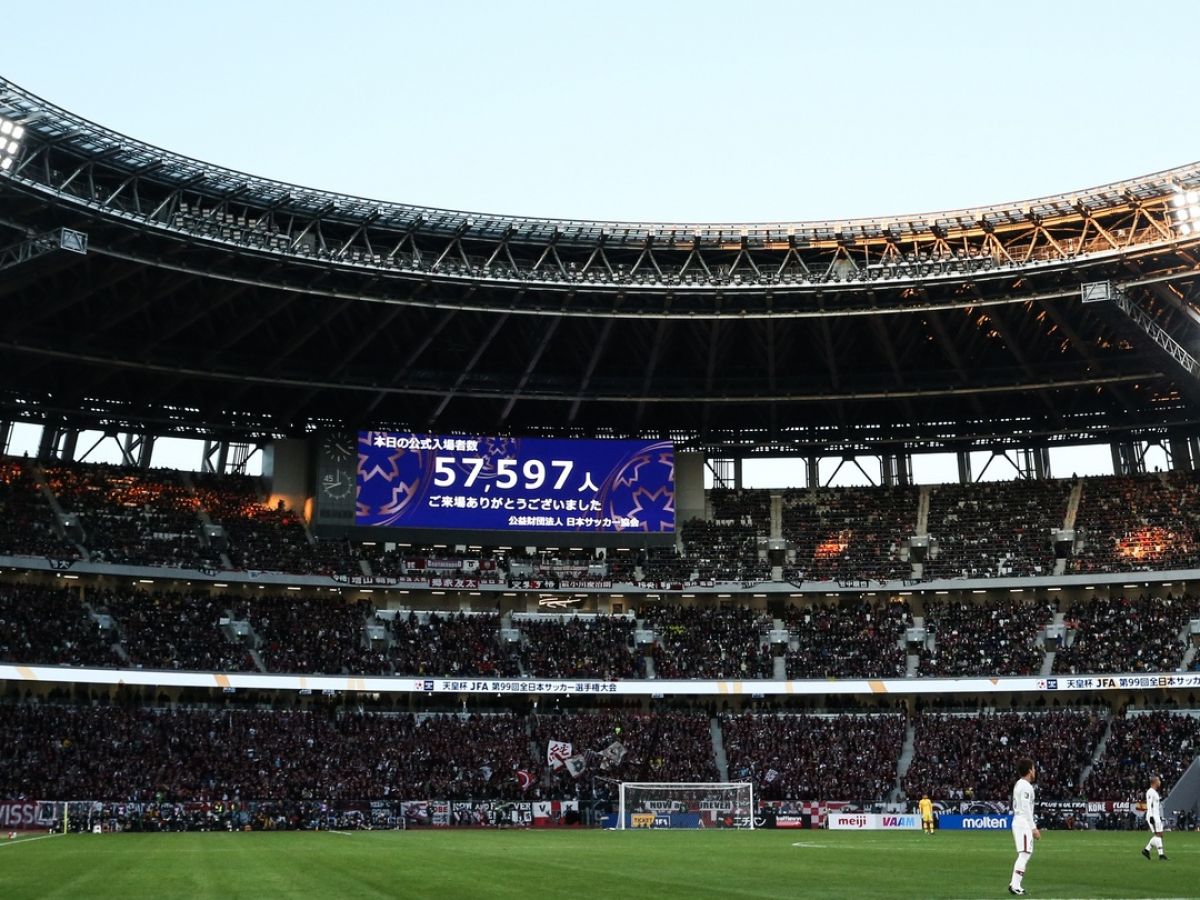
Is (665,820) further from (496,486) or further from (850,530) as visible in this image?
(850,530)

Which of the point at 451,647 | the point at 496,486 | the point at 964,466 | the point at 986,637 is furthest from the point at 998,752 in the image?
the point at 496,486

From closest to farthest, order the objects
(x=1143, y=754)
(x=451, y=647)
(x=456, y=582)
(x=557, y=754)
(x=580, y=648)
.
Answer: (x=1143, y=754), (x=557, y=754), (x=451, y=647), (x=580, y=648), (x=456, y=582)

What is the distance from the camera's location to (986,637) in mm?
61969

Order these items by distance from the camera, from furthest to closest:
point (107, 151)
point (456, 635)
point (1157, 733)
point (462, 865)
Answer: point (456, 635), point (1157, 733), point (107, 151), point (462, 865)

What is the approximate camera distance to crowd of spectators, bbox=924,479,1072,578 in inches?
2525

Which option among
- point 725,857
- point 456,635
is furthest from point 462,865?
point 456,635

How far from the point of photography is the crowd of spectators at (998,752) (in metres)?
53.8

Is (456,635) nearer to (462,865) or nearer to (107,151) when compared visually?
(107,151)

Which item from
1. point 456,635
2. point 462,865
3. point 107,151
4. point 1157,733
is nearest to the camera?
point 462,865

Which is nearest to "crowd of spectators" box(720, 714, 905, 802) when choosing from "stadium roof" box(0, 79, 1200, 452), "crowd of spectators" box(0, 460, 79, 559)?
"stadium roof" box(0, 79, 1200, 452)

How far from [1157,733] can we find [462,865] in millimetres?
39682

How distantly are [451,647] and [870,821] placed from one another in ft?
70.6

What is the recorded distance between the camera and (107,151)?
151 ft

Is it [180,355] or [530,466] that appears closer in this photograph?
[180,355]
